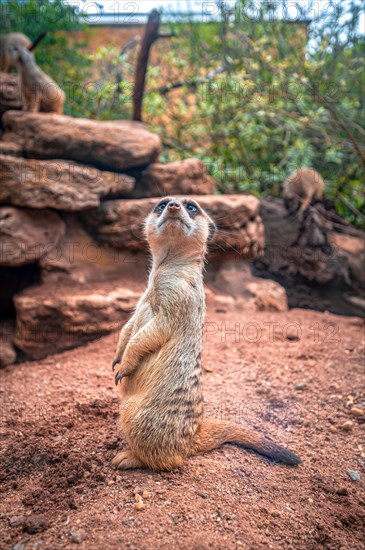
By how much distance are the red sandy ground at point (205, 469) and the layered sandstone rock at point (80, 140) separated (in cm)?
277

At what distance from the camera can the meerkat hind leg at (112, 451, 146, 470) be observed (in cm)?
260

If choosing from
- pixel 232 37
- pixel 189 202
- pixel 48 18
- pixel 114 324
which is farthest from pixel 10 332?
pixel 232 37

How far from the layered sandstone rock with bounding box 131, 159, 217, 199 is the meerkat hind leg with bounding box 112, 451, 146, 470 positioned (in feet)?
13.3

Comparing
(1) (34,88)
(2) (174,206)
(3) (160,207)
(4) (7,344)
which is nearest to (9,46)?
(1) (34,88)

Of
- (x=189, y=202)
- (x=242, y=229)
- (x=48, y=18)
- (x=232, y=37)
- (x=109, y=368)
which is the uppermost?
(x=232, y=37)

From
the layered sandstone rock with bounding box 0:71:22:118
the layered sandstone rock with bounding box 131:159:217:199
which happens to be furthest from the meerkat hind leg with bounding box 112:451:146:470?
the layered sandstone rock with bounding box 0:71:22:118

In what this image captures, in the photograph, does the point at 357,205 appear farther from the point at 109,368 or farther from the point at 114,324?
the point at 109,368

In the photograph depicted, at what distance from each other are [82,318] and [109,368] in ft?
3.02

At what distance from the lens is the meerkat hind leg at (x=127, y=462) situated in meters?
2.60

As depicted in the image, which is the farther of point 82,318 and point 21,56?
point 21,56

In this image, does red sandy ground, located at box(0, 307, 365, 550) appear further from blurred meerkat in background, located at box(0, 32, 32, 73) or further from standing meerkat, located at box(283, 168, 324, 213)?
blurred meerkat in background, located at box(0, 32, 32, 73)

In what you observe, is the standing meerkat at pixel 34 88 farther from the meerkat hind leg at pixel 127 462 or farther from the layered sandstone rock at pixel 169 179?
the meerkat hind leg at pixel 127 462

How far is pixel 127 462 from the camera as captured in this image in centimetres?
261

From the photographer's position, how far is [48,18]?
6992mm
